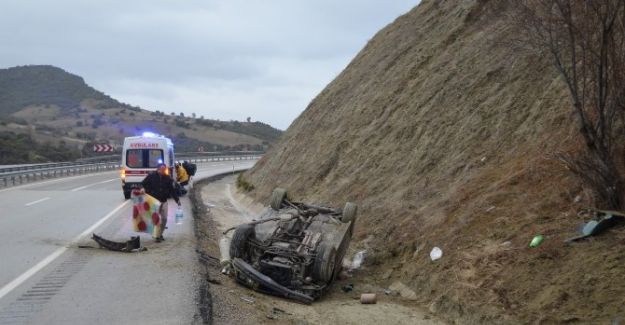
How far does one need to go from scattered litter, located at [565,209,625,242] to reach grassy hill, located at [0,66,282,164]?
5610 cm

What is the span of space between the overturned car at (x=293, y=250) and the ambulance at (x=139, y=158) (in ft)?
38.5

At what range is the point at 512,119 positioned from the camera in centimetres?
1288

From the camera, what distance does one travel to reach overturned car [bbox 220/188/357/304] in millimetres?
9047

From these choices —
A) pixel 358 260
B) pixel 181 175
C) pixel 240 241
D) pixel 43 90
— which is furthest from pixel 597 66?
pixel 43 90

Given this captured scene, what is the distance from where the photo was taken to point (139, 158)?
22062 mm

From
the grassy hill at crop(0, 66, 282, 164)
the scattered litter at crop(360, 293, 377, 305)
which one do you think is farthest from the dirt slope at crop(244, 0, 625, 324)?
the grassy hill at crop(0, 66, 282, 164)

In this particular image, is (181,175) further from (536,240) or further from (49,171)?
(536,240)

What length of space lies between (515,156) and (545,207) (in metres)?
2.52

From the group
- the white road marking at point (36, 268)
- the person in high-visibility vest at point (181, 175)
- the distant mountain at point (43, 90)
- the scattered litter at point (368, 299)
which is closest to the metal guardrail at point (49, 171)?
the person in high-visibility vest at point (181, 175)

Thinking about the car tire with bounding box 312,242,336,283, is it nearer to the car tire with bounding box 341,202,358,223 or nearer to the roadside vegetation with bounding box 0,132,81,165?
the car tire with bounding box 341,202,358,223

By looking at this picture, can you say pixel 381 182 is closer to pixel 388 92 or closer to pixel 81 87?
pixel 388 92

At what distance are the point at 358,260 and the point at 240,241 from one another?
2357mm

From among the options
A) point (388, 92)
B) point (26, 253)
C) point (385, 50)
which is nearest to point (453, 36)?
point (388, 92)

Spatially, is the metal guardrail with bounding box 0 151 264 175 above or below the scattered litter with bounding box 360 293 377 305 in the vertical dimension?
above
